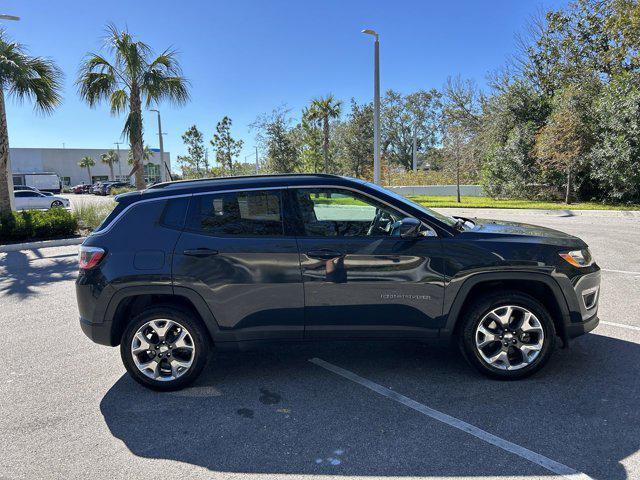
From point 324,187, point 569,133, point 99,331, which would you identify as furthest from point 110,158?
point 324,187

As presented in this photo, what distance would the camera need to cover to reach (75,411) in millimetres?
3443

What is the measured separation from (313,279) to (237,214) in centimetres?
83

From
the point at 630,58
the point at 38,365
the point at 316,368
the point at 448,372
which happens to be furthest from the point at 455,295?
the point at 630,58

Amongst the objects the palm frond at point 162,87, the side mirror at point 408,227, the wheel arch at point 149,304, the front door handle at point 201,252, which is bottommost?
the wheel arch at point 149,304

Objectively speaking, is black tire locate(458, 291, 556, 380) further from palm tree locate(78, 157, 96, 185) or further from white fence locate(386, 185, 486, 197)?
palm tree locate(78, 157, 96, 185)

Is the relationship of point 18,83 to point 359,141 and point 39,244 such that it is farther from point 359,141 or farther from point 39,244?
point 359,141

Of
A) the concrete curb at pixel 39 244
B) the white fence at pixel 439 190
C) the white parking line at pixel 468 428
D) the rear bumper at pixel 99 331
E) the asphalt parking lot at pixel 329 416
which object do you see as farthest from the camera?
the white fence at pixel 439 190

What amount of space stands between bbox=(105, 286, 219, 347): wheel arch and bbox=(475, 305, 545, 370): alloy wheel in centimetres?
219

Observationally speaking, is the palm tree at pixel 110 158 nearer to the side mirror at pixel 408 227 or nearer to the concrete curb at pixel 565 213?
the concrete curb at pixel 565 213

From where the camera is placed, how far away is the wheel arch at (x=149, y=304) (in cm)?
359

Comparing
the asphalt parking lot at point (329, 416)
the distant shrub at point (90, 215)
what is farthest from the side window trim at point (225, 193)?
the distant shrub at point (90, 215)

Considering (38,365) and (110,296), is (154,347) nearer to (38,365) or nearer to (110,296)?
(110,296)

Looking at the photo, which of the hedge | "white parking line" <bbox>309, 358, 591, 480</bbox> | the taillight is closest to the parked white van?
the hedge

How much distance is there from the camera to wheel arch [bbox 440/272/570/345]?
351 centimetres
